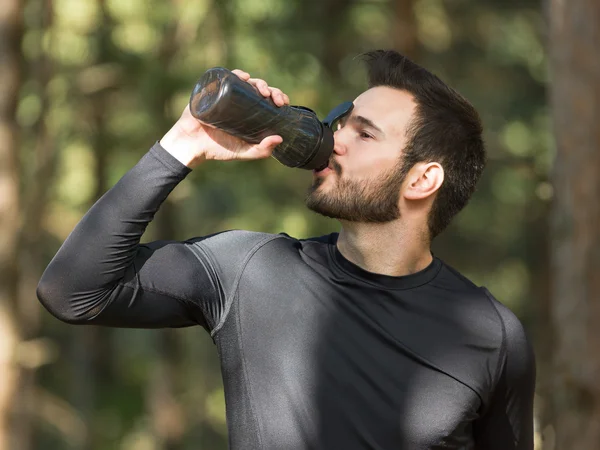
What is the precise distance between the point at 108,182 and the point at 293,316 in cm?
1239

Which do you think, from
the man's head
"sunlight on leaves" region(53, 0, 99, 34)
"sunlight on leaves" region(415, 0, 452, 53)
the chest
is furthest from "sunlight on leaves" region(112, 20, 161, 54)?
the chest

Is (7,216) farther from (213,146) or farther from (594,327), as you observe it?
(213,146)

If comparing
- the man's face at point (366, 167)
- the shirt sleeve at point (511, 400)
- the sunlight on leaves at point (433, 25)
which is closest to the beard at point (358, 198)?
the man's face at point (366, 167)

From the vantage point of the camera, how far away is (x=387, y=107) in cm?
333

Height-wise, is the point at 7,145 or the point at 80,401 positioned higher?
the point at 7,145

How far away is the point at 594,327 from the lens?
6.64 m

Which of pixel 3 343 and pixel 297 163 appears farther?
pixel 3 343

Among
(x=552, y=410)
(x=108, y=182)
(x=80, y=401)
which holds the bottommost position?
(x=80, y=401)

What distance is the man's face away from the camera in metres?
3.17

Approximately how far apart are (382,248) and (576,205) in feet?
13.0

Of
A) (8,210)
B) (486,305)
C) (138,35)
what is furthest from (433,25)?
(486,305)

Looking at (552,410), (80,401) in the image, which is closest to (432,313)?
(552,410)

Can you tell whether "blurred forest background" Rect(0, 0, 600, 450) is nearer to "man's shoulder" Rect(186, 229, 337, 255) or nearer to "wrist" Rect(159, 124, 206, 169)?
"man's shoulder" Rect(186, 229, 337, 255)

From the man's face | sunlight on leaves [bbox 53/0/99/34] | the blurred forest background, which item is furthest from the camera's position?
sunlight on leaves [bbox 53/0/99/34]
